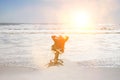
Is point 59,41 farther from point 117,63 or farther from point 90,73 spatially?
point 117,63

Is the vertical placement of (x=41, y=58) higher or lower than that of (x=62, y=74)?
lower

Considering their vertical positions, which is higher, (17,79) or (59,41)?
(59,41)

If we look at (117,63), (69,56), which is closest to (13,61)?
(69,56)

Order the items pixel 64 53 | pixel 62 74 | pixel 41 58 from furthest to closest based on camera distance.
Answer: pixel 64 53 < pixel 41 58 < pixel 62 74

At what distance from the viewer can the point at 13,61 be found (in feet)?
28.5

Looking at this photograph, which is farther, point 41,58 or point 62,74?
point 41,58

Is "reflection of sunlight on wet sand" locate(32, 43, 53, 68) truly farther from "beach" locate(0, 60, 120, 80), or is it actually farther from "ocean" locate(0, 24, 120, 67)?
"beach" locate(0, 60, 120, 80)

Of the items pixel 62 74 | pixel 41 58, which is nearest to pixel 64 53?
pixel 41 58

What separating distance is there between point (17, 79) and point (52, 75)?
0.59 m

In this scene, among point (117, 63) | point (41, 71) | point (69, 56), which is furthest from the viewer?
point (69, 56)

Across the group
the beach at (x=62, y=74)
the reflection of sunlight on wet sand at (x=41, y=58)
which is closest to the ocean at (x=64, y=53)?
the reflection of sunlight on wet sand at (x=41, y=58)

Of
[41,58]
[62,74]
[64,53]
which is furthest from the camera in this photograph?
[64,53]

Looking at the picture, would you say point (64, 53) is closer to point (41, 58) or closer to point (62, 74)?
point (41, 58)

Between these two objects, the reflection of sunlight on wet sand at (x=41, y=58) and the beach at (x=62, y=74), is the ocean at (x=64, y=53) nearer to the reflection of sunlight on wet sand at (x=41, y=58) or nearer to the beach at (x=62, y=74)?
the reflection of sunlight on wet sand at (x=41, y=58)
